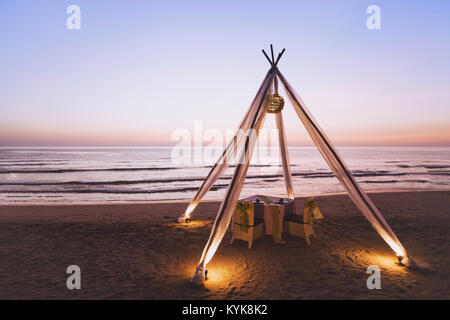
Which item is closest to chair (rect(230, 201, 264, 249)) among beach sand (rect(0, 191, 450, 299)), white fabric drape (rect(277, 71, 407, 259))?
beach sand (rect(0, 191, 450, 299))

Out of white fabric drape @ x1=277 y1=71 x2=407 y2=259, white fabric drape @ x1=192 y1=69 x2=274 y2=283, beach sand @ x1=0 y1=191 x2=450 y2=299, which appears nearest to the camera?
beach sand @ x1=0 y1=191 x2=450 y2=299

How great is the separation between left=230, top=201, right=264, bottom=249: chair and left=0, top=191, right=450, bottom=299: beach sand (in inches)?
10.1

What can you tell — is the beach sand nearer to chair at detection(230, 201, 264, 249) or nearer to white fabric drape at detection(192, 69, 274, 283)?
chair at detection(230, 201, 264, 249)

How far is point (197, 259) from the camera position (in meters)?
4.81

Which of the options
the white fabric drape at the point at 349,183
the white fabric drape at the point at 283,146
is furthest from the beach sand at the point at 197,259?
the white fabric drape at the point at 283,146

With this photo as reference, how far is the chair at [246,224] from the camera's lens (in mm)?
5129

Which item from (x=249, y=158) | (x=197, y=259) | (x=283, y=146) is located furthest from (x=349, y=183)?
(x=197, y=259)

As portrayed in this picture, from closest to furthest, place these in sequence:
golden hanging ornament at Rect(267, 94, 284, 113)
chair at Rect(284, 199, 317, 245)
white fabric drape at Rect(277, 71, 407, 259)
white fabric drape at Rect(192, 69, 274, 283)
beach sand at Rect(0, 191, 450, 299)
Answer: beach sand at Rect(0, 191, 450, 299), white fabric drape at Rect(192, 69, 274, 283), white fabric drape at Rect(277, 71, 407, 259), golden hanging ornament at Rect(267, 94, 284, 113), chair at Rect(284, 199, 317, 245)

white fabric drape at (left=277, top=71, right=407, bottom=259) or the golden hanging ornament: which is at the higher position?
the golden hanging ornament

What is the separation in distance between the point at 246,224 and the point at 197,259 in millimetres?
1320

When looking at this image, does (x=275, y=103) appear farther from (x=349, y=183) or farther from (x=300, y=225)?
(x=300, y=225)

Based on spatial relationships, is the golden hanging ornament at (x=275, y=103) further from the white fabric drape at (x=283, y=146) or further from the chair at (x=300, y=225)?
the chair at (x=300, y=225)

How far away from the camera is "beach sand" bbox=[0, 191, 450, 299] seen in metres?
3.62

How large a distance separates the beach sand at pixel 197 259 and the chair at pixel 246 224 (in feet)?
0.84
